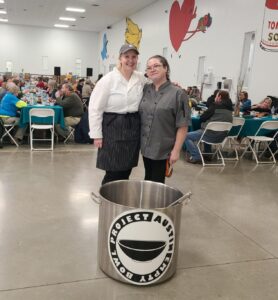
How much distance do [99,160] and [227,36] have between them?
747 centimetres

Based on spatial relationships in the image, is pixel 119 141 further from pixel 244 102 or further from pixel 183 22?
pixel 183 22

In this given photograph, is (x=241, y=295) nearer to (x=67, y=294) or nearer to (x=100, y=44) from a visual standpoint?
(x=67, y=294)

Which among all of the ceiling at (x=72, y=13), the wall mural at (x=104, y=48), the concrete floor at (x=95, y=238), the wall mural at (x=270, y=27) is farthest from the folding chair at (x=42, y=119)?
the wall mural at (x=104, y=48)

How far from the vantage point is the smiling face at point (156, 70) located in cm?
255

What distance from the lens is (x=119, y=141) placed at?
2656 mm

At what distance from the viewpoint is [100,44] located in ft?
72.5

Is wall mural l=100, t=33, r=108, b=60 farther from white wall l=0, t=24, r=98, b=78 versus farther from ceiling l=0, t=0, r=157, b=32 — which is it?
white wall l=0, t=24, r=98, b=78

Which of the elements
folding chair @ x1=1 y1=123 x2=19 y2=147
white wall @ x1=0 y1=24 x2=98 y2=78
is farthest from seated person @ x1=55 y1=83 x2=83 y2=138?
white wall @ x1=0 y1=24 x2=98 y2=78

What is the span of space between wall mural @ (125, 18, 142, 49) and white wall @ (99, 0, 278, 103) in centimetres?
195

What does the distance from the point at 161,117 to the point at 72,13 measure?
A: 15.4 metres

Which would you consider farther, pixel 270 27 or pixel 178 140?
pixel 270 27

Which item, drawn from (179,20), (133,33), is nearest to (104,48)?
(133,33)

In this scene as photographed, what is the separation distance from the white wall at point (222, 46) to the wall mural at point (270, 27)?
0.13 m

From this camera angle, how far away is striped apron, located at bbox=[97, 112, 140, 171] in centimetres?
263
